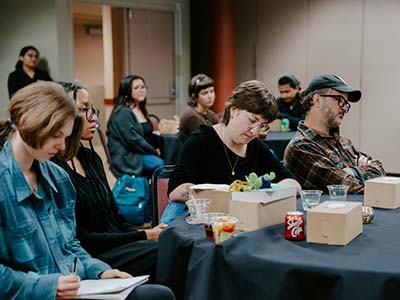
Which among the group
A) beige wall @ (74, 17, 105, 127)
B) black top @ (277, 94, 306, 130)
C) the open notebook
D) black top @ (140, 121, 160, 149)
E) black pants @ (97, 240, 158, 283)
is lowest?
black pants @ (97, 240, 158, 283)

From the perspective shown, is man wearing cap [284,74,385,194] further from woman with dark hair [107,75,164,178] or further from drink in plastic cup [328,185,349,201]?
woman with dark hair [107,75,164,178]

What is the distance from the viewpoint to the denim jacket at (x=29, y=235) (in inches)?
61.4

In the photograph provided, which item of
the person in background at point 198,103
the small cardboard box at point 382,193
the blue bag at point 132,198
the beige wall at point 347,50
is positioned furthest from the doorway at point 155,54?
the small cardboard box at point 382,193

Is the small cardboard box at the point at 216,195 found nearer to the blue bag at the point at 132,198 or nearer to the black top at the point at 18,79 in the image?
the blue bag at the point at 132,198

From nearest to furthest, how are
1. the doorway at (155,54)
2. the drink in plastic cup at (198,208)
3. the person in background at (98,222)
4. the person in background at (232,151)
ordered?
the drink in plastic cup at (198,208), the person in background at (98,222), the person in background at (232,151), the doorway at (155,54)

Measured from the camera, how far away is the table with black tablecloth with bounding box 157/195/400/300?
1.58 m

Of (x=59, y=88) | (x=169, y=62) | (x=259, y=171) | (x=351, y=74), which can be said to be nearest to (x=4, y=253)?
(x=59, y=88)

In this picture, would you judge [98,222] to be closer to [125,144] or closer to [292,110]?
[125,144]

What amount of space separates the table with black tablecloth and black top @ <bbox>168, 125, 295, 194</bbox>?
552 mm

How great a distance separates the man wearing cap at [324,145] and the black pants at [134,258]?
0.95 metres

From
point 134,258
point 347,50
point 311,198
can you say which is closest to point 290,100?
point 347,50

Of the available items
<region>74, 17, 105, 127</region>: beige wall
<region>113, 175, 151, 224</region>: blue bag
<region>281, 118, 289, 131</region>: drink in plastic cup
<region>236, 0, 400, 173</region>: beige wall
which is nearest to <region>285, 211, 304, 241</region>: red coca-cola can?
<region>113, 175, 151, 224</region>: blue bag

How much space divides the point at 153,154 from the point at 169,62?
12.2 feet

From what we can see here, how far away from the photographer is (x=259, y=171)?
2.73m
